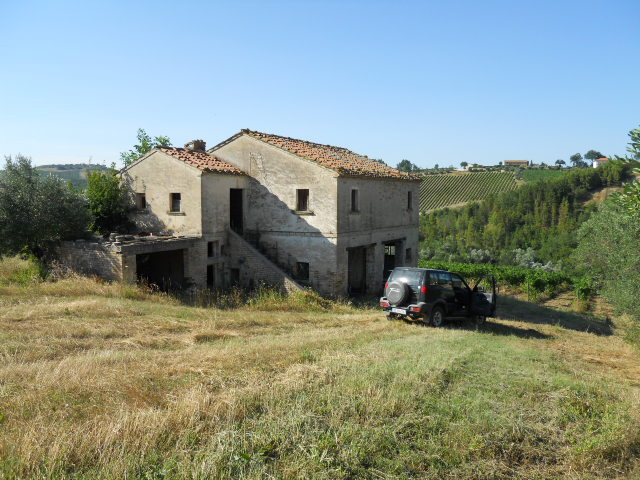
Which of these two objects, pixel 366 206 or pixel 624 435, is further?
pixel 366 206

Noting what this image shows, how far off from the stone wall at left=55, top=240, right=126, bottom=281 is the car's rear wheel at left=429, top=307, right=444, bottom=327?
30.4 ft

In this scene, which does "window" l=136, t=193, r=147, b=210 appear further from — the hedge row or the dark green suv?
the hedge row

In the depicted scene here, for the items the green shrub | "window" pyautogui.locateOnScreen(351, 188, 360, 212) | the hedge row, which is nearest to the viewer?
the green shrub

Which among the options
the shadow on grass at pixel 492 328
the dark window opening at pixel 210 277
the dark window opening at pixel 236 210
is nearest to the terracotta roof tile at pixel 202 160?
the dark window opening at pixel 236 210

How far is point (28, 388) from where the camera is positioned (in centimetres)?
574

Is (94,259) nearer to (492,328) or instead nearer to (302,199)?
(302,199)

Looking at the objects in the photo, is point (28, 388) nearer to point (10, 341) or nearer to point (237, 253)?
point (10, 341)

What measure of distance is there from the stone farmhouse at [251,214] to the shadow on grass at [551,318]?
661cm

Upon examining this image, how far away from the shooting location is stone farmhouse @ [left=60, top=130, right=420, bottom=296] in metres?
17.1

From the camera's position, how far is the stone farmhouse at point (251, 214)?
17.1 metres

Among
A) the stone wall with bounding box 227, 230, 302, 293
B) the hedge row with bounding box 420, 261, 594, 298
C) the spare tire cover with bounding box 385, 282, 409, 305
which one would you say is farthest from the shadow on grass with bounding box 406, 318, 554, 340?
the hedge row with bounding box 420, 261, 594, 298

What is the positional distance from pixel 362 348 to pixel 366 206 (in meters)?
11.0

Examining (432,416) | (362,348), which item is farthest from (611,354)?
(432,416)

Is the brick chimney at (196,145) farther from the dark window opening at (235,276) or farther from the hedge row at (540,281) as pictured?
the hedge row at (540,281)
